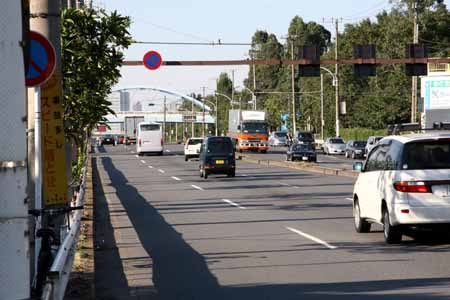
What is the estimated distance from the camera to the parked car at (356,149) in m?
69.6

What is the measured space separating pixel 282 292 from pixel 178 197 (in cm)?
1837

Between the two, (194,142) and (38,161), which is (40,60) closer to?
(38,161)

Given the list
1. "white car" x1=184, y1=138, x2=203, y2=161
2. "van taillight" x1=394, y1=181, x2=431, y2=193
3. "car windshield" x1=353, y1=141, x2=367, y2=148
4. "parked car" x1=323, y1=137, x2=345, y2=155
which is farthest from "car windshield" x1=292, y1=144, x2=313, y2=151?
"van taillight" x1=394, y1=181, x2=431, y2=193

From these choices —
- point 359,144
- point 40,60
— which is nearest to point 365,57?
point 359,144

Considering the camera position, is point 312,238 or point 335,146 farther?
point 335,146

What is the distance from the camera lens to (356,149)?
231 ft

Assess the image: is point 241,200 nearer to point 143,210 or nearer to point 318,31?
point 143,210

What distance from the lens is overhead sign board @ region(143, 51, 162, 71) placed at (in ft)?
171

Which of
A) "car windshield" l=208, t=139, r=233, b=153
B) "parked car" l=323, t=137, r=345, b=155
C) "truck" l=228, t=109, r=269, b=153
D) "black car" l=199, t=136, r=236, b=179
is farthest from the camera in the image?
"parked car" l=323, t=137, r=345, b=155

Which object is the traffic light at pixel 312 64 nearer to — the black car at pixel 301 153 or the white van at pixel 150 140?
the black car at pixel 301 153

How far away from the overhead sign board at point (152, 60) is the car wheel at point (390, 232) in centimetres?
3670

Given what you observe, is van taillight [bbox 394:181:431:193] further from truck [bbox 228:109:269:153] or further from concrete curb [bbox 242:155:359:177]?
truck [bbox 228:109:269:153]

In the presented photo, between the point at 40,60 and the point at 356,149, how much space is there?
206 feet

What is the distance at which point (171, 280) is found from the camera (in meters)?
12.8
